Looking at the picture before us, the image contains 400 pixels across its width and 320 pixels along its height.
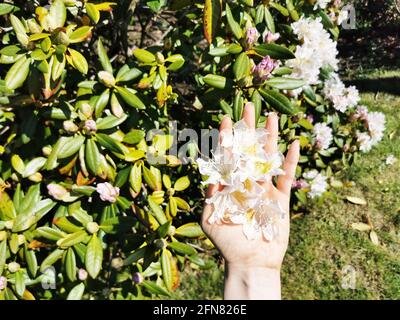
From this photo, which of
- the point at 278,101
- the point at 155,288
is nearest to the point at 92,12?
the point at 278,101

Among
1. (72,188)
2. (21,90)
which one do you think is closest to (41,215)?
(72,188)

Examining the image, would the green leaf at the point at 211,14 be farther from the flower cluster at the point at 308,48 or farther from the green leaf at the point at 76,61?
the flower cluster at the point at 308,48

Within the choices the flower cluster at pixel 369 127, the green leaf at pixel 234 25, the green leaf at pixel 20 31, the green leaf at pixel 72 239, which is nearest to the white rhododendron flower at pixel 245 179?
the green leaf at pixel 234 25

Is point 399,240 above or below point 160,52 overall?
below

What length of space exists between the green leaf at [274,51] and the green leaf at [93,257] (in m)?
0.98

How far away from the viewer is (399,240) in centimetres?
296

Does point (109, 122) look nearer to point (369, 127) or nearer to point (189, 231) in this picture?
point (189, 231)

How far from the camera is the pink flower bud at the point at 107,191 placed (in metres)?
1.86

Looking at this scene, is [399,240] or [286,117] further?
[399,240]

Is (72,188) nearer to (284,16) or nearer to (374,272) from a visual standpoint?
(284,16)

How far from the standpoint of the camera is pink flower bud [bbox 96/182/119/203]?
1863mm

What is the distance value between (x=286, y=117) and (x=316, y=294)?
42.1 inches
